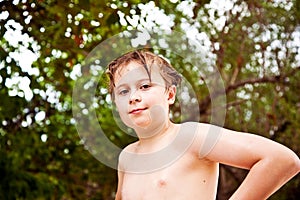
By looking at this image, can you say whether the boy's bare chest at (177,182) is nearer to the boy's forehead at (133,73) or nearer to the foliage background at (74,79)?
the boy's forehead at (133,73)

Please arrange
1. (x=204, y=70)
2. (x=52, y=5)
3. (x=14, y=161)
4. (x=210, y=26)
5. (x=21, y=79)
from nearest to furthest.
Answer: (x=204, y=70) < (x=52, y=5) < (x=21, y=79) < (x=14, y=161) < (x=210, y=26)

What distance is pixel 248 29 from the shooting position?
5.16 meters

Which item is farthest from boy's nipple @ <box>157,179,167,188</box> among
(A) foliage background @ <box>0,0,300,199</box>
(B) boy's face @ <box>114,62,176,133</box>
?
(A) foliage background @ <box>0,0,300,199</box>

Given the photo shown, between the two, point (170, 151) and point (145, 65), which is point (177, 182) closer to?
point (170, 151)

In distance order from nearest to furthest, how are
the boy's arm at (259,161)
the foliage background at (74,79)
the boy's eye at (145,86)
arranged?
1. the boy's arm at (259,161)
2. the boy's eye at (145,86)
3. the foliage background at (74,79)

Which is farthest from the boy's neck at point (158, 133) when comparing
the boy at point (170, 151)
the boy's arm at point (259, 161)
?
the boy's arm at point (259, 161)

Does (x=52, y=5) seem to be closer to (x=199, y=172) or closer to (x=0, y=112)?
(x=0, y=112)

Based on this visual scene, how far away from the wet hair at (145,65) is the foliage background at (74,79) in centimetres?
136

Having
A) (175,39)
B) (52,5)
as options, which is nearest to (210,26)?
(52,5)

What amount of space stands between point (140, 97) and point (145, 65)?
2.8 inches

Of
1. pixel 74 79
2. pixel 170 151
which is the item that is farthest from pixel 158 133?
pixel 74 79

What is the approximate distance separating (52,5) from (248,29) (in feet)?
8.89

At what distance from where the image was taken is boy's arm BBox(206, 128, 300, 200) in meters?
1.17

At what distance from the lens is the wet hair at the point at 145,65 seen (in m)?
1.31
